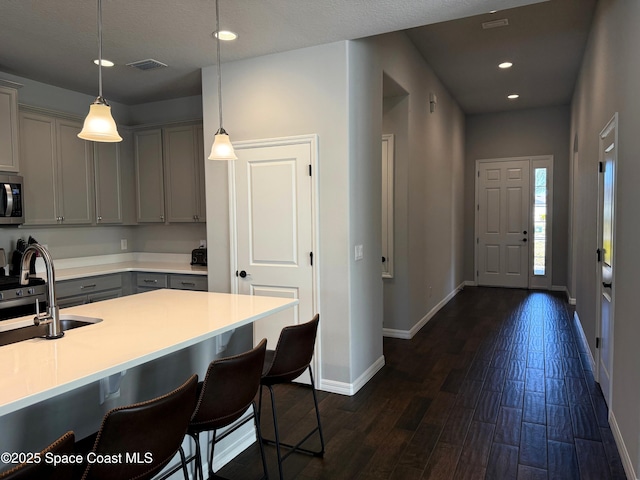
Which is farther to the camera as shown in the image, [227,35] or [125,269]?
[125,269]

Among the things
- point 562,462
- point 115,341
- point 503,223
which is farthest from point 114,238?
point 503,223

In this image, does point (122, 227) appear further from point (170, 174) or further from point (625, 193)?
point (625, 193)

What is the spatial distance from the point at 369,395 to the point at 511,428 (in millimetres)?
1029

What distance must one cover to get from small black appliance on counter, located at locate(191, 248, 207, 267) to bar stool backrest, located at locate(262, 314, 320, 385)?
2.72 meters

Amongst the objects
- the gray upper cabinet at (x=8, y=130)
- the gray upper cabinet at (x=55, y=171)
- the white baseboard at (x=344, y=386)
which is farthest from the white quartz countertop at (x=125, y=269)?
the white baseboard at (x=344, y=386)

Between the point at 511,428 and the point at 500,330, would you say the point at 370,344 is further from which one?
the point at 500,330

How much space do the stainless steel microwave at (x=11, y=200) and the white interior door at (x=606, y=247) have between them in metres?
4.67

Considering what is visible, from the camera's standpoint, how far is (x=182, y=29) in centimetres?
311

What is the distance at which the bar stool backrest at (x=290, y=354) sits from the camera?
86.7 inches

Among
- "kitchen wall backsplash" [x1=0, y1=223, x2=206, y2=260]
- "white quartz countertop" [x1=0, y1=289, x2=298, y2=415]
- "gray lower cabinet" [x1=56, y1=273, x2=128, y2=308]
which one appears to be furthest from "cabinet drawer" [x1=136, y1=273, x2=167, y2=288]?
"white quartz countertop" [x1=0, y1=289, x2=298, y2=415]

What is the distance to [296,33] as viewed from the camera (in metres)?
3.21

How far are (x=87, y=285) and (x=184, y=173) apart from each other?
152cm

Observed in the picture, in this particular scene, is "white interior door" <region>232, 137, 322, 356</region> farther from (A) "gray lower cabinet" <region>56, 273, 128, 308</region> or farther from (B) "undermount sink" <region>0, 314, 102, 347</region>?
(B) "undermount sink" <region>0, 314, 102, 347</region>

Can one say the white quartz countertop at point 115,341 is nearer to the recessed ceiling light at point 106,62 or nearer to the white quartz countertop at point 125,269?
the white quartz countertop at point 125,269
